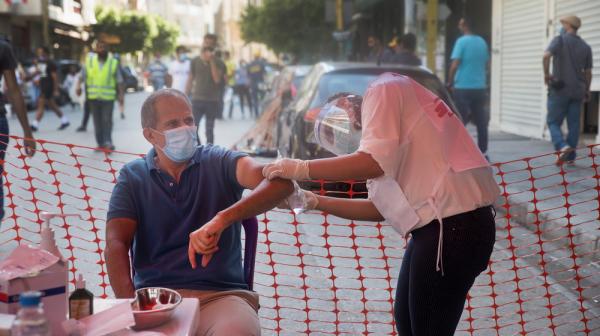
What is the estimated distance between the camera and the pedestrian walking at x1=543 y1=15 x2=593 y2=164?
10.8 m

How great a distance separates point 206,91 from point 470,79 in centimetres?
375

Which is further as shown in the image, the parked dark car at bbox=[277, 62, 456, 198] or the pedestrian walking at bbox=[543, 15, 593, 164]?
the pedestrian walking at bbox=[543, 15, 593, 164]

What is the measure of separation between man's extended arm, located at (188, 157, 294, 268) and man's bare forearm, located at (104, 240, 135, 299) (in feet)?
1.32

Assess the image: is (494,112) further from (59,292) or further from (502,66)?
(59,292)

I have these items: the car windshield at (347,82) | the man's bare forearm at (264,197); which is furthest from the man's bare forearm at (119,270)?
the car windshield at (347,82)

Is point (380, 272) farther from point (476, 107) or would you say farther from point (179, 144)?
point (476, 107)

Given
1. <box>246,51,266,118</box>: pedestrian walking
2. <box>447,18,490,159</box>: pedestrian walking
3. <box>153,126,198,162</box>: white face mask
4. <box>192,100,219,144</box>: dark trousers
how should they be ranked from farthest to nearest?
<box>246,51,266,118</box>: pedestrian walking → <box>192,100,219,144</box>: dark trousers → <box>447,18,490,159</box>: pedestrian walking → <box>153,126,198,162</box>: white face mask

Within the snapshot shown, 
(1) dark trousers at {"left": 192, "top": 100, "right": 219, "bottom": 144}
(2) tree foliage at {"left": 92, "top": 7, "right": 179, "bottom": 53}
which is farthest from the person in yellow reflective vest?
(2) tree foliage at {"left": 92, "top": 7, "right": 179, "bottom": 53}

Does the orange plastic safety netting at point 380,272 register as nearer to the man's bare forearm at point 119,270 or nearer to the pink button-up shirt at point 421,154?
the man's bare forearm at point 119,270

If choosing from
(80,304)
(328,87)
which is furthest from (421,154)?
(328,87)

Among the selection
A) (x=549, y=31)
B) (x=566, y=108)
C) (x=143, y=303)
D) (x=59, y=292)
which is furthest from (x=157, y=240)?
(x=549, y=31)

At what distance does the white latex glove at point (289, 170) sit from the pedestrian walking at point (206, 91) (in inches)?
387

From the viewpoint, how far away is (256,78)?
2722 centimetres

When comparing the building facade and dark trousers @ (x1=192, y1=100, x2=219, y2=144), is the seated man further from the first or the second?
the building facade
